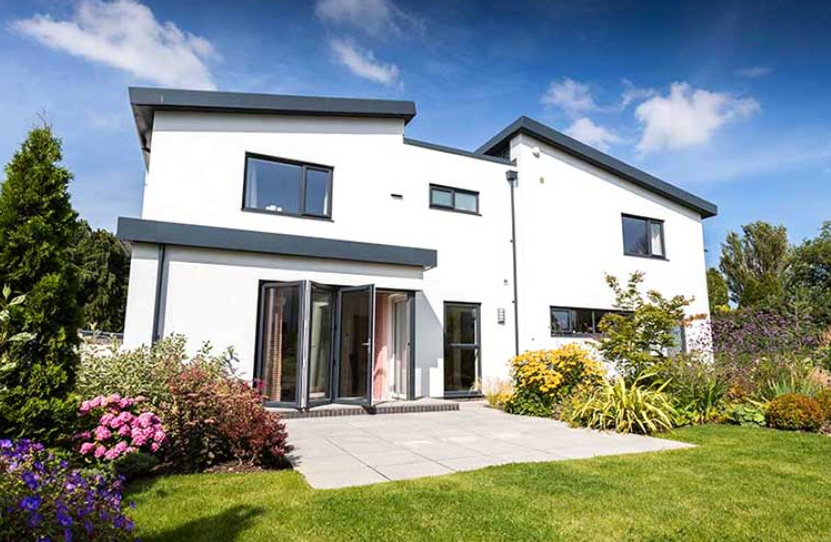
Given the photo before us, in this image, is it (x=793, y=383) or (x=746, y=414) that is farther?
(x=793, y=383)

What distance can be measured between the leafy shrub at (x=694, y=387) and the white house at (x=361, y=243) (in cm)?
369

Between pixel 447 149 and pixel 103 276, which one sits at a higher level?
pixel 447 149

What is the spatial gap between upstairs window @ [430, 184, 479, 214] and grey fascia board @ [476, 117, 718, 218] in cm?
222

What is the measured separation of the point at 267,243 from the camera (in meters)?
9.22

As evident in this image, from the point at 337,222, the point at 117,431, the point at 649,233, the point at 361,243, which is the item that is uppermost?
the point at 649,233

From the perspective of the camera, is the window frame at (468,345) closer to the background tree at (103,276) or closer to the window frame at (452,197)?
the window frame at (452,197)

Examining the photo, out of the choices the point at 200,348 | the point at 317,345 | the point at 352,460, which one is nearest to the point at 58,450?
the point at 352,460

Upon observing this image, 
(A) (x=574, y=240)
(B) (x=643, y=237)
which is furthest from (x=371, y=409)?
(B) (x=643, y=237)

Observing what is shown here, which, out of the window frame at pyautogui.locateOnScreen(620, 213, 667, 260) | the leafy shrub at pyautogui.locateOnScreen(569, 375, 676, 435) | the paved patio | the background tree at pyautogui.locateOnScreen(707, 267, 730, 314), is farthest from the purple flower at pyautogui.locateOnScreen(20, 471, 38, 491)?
the background tree at pyautogui.locateOnScreen(707, 267, 730, 314)

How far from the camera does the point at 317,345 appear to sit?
9297 millimetres

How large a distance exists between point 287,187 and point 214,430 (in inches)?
243

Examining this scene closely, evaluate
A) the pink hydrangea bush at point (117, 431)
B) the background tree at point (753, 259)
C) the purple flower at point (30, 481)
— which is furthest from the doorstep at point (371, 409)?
the background tree at point (753, 259)

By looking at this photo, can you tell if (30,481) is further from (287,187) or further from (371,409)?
(287,187)

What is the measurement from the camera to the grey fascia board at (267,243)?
828 cm
